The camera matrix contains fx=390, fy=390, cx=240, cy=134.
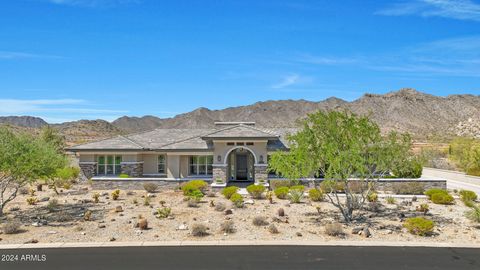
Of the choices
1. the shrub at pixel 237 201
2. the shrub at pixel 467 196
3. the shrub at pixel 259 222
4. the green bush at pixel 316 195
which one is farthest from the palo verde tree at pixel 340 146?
the shrub at pixel 467 196

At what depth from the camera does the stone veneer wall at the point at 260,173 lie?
30.0 m

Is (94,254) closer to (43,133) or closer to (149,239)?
(149,239)

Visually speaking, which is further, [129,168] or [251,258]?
[129,168]

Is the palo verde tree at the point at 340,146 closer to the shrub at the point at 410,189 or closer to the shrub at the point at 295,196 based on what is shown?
the shrub at the point at 295,196

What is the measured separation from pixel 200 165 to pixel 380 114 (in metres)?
107

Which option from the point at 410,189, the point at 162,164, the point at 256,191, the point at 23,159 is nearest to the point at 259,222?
the point at 256,191

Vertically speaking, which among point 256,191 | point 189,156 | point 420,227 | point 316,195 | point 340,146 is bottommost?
point 420,227

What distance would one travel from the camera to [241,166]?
110 ft

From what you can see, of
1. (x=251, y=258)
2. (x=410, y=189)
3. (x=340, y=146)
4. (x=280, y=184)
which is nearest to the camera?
(x=251, y=258)

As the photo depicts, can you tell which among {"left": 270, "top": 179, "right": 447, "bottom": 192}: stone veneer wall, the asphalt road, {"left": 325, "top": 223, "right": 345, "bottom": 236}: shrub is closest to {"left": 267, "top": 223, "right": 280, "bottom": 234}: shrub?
the asphalt road

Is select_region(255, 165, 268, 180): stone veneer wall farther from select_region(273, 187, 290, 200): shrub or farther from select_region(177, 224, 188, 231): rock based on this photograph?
select_region(177, 224, 188, 231): rock

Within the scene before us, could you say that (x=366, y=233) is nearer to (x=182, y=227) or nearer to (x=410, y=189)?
(x=182, y=227)

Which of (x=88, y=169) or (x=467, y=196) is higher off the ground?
(x=88, y=169)

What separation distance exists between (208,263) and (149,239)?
13.1 feet
